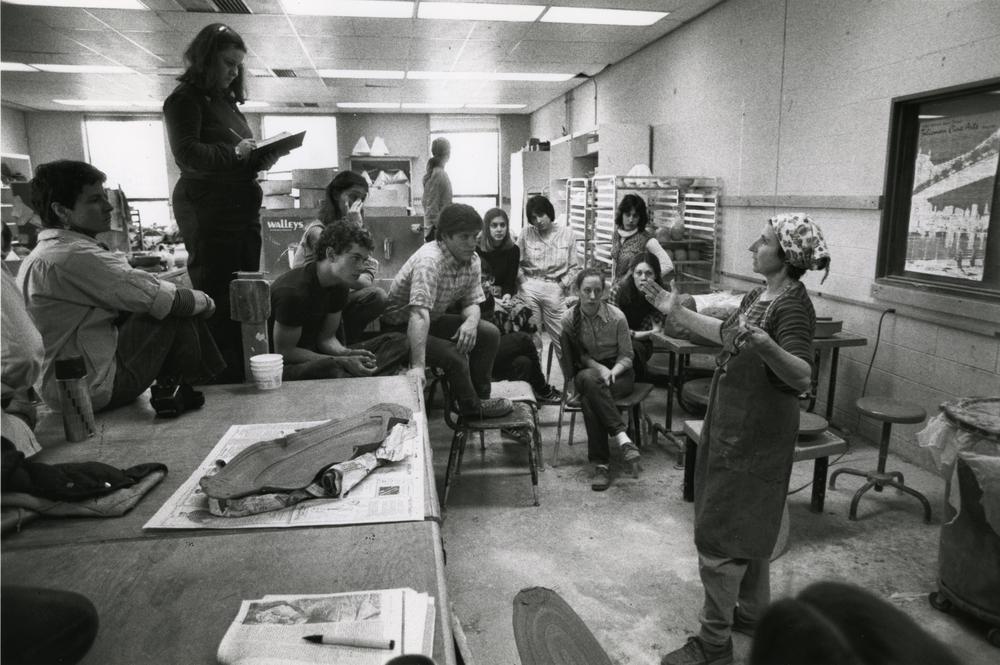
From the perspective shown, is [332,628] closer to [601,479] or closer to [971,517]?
[971,517]

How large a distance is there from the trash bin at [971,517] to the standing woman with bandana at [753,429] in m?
0.66

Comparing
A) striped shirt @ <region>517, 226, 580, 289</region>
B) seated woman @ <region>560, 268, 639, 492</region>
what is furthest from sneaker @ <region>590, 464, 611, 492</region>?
striped shirt @ <region>517, 226, 580, 289</region>

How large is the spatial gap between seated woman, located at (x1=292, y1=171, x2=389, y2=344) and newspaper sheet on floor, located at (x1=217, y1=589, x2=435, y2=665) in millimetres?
2017

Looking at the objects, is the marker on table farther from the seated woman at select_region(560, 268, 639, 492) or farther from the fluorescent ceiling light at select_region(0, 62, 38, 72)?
the fluorescent ceiling light at select_region(0, 62, 38, 72)

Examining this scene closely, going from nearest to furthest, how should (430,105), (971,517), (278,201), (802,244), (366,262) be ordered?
(802,244)
(971,517)
(366,262)
(278,201)
(430,105)

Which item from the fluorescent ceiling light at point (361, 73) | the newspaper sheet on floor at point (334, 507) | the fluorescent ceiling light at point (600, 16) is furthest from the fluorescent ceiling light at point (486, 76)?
the newspaper sheet on floor at point (334, 507)

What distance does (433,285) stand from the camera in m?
3.20

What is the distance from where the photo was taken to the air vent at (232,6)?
18.4 ft

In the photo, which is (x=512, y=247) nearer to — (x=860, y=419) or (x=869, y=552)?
(x=860, y=419)

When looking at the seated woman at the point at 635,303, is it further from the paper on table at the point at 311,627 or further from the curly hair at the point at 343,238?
the paper on table at the point at 311,627

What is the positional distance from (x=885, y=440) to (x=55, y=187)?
3532 millimetres

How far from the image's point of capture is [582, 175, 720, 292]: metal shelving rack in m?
5.62

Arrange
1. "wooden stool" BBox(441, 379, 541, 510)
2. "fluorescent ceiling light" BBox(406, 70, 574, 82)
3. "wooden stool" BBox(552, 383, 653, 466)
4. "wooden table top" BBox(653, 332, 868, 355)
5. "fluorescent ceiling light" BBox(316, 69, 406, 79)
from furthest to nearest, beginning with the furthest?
1. "fluorescent ceiling light" BBox(406, 70, 574, 82)
2. "fluorescent ceiling light" BBox(316, 69, 406, 79)
3. "wooden table top" BBox(653, 332, 868, 355)
4. "wooden stool" BBox(552, 383, 653, 466)
5. "wooden stool" BBox(441, 379, 541, 510)

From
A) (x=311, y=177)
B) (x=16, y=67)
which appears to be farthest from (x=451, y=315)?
(x=16, y=67)
